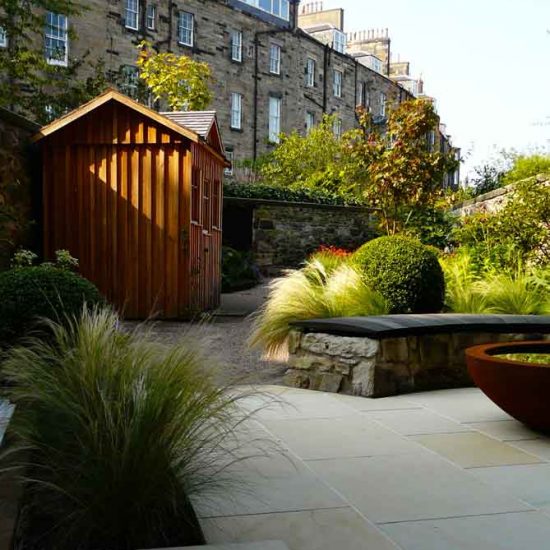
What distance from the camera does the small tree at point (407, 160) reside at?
15.0 m

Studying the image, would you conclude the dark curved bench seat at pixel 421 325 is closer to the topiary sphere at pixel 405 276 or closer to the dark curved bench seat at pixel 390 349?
the dark curved bench seat at pixel 390 349

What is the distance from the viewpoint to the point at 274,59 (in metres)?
29.9

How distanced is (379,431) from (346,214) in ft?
55.0

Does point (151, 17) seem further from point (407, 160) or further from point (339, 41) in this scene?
point (339, 41)

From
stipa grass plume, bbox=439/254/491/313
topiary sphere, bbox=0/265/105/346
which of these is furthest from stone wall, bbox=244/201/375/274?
topiary sphere, bbox=0/265/105/346

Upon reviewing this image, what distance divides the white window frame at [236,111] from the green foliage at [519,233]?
18.4m

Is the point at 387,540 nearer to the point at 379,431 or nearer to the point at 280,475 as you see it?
the point at 280,475

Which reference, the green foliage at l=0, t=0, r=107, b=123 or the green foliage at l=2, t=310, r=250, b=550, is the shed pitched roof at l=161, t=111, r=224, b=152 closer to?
the green foliage at l=0, t=0, r=107, b=123

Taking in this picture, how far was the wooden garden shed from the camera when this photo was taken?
10492 millimetres

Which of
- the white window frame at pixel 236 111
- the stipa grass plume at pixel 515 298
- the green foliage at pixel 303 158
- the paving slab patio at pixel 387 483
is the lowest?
the paving slab patio at pixel 387 483

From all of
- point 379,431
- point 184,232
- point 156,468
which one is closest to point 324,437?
point 379,431

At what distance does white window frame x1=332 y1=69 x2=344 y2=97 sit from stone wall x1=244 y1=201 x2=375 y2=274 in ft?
47.6

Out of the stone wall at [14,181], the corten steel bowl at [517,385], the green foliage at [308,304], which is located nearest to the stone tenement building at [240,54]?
the stone wall at [14,181]

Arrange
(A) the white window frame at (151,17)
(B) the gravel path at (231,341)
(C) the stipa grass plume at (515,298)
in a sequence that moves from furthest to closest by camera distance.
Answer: (A) the white window frame at (151,17) < (C) the stipa grass plume at (515,298) < (B) the gravel path at (231,341)
